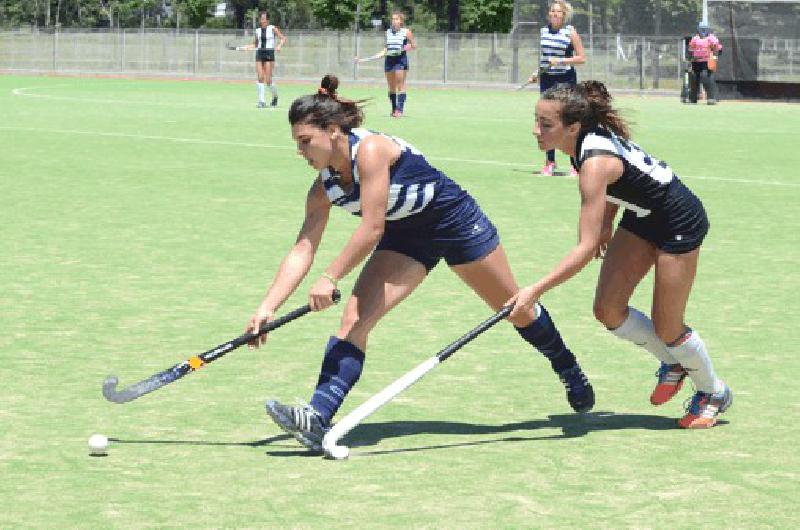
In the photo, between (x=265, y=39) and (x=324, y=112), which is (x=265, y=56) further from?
(x=324, y=112)

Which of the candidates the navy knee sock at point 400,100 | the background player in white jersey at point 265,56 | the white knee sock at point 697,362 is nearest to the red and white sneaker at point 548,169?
the navy knee sock at point 400,100

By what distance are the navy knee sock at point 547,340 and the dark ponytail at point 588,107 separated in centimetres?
93

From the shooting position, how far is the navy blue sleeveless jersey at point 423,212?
704 cm

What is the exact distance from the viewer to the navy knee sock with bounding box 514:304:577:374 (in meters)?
7.57

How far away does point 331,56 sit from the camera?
62844 mm

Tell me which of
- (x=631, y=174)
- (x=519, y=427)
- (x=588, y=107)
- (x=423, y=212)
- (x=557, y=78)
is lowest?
(x=519, y=427)

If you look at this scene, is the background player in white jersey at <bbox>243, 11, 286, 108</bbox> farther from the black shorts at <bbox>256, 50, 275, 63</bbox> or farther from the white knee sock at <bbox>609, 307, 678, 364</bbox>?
the white knee sock at <bbox>609, 307, 678, 364</bbox>

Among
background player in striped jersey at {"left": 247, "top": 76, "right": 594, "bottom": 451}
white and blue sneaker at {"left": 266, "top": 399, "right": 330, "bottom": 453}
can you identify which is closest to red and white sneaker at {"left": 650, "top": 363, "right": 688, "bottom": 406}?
background player in striped jersey at {"left": 247, "top": 76, "right": 594, "bottom": 451}

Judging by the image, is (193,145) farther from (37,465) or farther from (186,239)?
(37,465)

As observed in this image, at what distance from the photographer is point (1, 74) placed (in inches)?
2463

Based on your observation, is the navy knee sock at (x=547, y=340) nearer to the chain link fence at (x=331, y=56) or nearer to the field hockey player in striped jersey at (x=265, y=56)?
the field hockey player in striped jersey at (x=265, y=56)

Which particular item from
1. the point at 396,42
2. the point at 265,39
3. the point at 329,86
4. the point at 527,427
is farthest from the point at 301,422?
the point at 265,39

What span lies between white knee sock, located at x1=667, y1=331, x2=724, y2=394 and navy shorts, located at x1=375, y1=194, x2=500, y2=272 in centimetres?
96

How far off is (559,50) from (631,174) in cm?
1345
